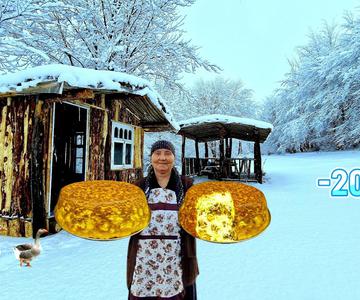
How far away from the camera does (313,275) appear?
12.0 ft

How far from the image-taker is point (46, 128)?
545 centimetres

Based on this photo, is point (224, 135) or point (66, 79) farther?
point (224, 135)

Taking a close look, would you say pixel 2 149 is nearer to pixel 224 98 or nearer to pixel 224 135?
pixel 224 135

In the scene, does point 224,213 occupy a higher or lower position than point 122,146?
lower

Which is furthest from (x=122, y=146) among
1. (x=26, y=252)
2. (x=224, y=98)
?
(x=224, y=98)

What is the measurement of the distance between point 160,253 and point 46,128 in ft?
14.8

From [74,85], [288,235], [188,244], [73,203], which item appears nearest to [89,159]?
[74,85]

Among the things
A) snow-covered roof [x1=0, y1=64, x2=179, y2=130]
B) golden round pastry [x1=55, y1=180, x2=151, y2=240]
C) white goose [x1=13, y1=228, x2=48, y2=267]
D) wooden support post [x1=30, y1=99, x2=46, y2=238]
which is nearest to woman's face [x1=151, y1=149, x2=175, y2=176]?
golden round pastry [x1=55, y1=180, x2=151, y2=240]

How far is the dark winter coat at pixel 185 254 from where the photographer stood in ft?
5.90

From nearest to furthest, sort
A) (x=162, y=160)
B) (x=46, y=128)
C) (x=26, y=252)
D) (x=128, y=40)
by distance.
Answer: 1. (x=162, y=160)
2. (x=26, y=252)
3. (x=46, y=128)
4. (x=128, y=40)

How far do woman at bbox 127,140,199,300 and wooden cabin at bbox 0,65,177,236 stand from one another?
3375mm

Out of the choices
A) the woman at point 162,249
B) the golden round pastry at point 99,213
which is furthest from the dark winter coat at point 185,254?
the golden round pastry at point 99,213

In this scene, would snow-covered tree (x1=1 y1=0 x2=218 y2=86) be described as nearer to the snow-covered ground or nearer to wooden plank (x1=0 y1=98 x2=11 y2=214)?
wooden plank (x1=0 y1=98 x2=11 y2=214)

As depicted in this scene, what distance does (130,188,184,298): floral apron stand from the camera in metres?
1.79
